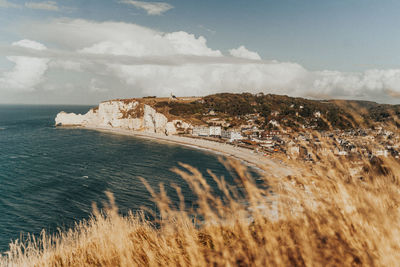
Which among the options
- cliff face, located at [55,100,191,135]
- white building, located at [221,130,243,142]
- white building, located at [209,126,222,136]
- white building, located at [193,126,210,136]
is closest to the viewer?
white building, located at [221,130,243,142]

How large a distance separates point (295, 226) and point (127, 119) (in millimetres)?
114161

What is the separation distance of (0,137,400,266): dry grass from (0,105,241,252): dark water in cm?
1313

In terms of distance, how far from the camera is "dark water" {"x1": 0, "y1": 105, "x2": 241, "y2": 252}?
24.5m

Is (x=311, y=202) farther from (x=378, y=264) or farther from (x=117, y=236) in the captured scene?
(x=117, y=236)

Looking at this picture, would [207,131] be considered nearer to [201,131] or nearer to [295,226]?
[201,131]

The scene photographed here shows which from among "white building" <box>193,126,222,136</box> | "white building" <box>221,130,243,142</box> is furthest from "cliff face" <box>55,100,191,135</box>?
"white building" <box>221,130,243,142</box>

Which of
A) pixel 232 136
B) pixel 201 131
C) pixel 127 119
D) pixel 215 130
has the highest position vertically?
pixel 127 119

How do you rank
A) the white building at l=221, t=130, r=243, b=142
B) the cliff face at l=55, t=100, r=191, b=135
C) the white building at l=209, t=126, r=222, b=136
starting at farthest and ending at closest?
the cliff face at l=55, t=100, r=191, b=135, the white building at l=209, t=126, r=222, b=136, the white building at l=221, t=130, r=243, b=142

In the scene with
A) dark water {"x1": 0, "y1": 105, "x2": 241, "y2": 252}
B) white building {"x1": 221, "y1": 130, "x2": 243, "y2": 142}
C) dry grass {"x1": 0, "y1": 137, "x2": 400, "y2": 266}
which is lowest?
dark water {"x1": 0, "y1": 105, "x2": 241, "y2": 252}

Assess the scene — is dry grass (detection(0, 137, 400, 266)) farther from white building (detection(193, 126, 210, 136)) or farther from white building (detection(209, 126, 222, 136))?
white building (detection(193, 126, 210, 136))

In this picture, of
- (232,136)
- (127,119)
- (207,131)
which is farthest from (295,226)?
(127,119)

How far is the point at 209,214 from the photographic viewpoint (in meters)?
2.07

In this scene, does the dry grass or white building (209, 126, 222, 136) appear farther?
white building (209, 126, 222, 136)

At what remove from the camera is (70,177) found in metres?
38.2
